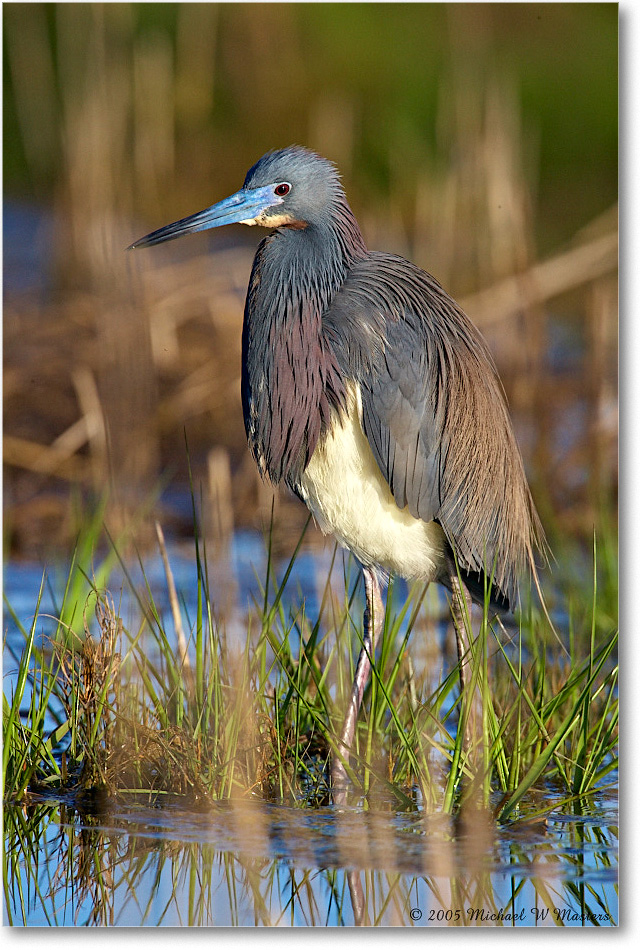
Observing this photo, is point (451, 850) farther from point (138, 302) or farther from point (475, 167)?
point (475, 167)

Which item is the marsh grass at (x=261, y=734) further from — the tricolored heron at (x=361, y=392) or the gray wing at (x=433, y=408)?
the gray wing at (x=433, y=408)

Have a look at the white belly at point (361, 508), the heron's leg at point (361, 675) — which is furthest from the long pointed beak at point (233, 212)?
the heron's leg at point (361, 675)

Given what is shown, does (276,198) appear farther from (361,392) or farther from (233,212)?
(361,392)

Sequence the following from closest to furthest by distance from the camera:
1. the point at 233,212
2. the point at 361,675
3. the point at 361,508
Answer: the point at 233,212
the point at 361,508
the point at 361,675

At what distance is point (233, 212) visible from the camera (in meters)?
3.21

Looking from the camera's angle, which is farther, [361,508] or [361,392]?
[361,508]

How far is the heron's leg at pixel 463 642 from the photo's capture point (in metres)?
3.14

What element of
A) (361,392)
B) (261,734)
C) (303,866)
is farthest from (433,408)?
(303,866)

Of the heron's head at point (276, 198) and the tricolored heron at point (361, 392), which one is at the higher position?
the heron's head at point (276, 198)

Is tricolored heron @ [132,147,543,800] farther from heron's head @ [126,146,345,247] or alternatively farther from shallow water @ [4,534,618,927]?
shallow water @ [4,534,618,927]

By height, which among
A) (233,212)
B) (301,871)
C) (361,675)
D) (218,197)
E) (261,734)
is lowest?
(301,871)

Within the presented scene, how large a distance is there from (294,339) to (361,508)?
20.2 inches

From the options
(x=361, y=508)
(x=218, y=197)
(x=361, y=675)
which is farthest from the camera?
(x=218, y=197)

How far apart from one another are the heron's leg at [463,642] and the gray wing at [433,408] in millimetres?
80
